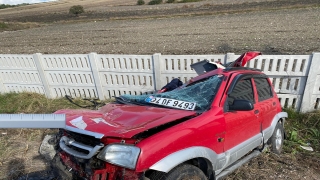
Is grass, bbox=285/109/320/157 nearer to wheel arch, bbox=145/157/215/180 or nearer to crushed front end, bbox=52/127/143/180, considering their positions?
wheel arch, bbox=145/157/215/180

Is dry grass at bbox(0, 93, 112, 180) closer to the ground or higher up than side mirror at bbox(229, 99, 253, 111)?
closer to the ground

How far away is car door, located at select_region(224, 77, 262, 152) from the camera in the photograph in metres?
2.92

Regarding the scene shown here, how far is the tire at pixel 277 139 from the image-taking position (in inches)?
159

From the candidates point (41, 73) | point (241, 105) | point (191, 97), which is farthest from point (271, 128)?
point (41, 73)

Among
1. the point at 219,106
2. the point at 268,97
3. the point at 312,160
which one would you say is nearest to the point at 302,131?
the point at 312,160

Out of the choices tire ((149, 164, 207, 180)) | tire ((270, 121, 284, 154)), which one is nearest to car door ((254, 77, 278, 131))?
tire ((270, 121, 284, 154))

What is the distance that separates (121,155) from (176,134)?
592 mm

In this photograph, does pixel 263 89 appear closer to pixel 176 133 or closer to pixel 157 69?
pixel 176 133

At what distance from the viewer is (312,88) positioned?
204 inches

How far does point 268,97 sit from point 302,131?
190 centimetres

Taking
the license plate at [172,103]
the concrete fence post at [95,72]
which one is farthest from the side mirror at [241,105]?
the concrete fence post at [95,72]

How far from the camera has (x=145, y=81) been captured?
6434mm

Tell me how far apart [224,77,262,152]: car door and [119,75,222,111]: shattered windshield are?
0.25 m

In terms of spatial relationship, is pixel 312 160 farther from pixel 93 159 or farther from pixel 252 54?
pixel 93 159
